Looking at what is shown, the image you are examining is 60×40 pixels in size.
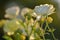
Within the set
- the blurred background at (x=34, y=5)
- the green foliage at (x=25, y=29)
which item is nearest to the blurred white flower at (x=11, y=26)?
the green foliage at (x=25, y=29)

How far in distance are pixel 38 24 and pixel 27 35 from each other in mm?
40

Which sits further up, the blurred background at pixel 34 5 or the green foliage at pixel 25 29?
the blurred background at pixel 34 5

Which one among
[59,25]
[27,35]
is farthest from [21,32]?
[59,25]

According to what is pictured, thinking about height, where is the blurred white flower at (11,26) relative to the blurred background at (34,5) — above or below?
below

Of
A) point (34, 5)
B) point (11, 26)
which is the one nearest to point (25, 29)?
point (11, 26)

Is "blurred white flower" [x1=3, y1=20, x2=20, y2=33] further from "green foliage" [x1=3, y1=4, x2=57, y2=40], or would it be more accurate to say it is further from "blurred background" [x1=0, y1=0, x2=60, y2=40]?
"blurred background" [x1=0, y1=0, x2=60, y2=40]

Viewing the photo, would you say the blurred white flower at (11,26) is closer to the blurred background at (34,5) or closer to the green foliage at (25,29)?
the green foliage at (25,29)

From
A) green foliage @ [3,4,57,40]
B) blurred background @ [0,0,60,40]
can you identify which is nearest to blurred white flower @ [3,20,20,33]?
green foliage @ [3,4,57,40]

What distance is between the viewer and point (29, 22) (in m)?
0.45

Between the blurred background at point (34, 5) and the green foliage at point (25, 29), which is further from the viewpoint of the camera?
the blurred background at point (34, 5)

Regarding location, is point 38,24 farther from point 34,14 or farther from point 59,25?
point 59,25

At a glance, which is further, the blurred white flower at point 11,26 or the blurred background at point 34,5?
the blurred background at point 34,5

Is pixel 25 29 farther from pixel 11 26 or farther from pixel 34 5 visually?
pixel 34 5

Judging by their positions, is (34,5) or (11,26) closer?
(11,26)
